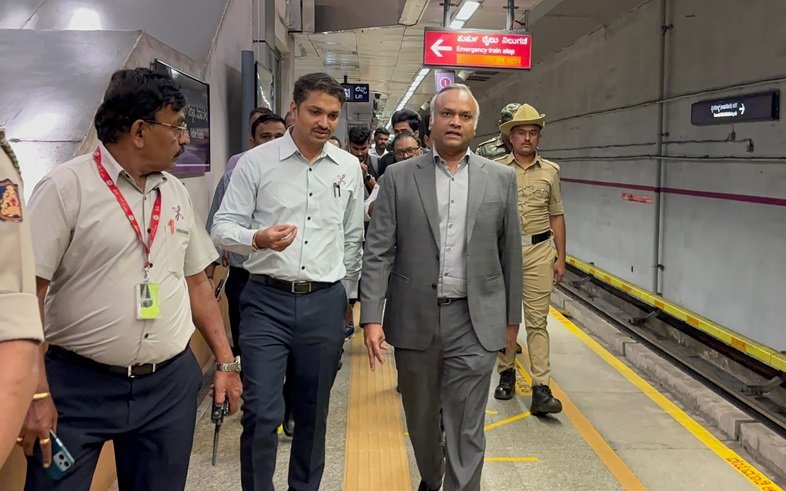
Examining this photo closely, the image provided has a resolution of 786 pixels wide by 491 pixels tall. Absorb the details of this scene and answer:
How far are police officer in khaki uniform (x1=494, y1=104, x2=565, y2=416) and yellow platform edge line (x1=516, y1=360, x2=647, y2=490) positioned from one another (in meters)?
0.23

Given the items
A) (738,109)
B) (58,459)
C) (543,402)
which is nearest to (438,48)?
(738,109)

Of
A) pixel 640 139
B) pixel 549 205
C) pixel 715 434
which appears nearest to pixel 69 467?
pixel 549 205

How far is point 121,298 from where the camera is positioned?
6.06 feet

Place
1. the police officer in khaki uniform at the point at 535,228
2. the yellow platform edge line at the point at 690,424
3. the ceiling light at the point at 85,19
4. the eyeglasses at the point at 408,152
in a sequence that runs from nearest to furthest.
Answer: the yellow platform edge line at the point at 690,424, the police officer in khaki uniform at the point at 535,228, the ceiling light at the point at 85,19, the eyeglasses at the point at 408,152

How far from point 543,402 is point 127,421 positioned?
302 cm

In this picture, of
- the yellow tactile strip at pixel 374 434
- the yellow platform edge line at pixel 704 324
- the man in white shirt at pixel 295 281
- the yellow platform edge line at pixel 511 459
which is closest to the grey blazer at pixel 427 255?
the man in white shirt at pixel 295 281

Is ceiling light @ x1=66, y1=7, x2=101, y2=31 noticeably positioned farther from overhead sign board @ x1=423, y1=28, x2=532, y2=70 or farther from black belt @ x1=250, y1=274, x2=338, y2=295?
overhead sign board @ x1=423, y1=28, x2=532, y2=70

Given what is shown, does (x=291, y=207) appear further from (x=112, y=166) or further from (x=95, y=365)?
(x=95, y=365)

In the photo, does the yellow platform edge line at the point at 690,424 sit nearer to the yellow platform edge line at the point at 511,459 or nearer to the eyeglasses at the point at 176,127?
the yellow platform edge line at the point at 511,459

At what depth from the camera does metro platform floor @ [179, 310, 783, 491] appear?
3.43m

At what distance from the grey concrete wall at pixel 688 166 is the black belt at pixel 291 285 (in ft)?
14.1

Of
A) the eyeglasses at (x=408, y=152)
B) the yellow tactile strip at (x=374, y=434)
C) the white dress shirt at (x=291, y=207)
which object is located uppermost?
the eyeglasses at (x=408, y=152)

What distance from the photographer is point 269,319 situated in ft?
8.85

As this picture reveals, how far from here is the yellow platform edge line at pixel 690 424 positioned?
359 cm
